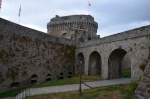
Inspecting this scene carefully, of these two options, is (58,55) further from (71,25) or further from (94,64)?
(71,25)

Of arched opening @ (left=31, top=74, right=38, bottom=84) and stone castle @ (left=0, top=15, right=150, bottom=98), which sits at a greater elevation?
stone castle @ (left=0, top=15, right=150, bottom=98)

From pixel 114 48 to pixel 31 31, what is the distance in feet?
36.2

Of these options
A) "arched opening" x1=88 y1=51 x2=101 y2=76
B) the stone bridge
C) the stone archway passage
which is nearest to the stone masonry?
the stone bridge

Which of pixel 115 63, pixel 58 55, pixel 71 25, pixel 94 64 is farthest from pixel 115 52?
pixel 71 25

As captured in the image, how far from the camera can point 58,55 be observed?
89.8ft

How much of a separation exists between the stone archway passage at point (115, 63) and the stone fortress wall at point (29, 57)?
811 centimetres

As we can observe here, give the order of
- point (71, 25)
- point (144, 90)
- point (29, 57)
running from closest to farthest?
1. point (144, 90)
2. point (29, 57)
3. point (71, 25)

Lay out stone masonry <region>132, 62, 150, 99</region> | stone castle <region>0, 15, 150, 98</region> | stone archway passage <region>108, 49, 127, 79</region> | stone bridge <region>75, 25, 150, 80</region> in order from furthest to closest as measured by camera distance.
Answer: stone archway passage <region>108, 49, 127, 79</region> < stone castle <region>0, 15, 150, 98</region> < stone bridge <region>75, 25, 150, 80</region> < stone masonry <region>132, 62, 150, 99</region>

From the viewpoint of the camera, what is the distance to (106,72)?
23094 mm

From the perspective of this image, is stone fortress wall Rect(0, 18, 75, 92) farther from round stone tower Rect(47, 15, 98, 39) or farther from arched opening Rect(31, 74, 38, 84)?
round stone tower Rect(47, 15, 98, 39)

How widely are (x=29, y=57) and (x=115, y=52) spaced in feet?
36.7

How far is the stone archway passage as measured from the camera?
23.0m

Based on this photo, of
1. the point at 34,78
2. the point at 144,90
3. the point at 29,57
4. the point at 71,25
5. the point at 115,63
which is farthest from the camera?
the point at 71,25

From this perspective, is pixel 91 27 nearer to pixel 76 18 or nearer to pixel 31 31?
pixel 76 18
